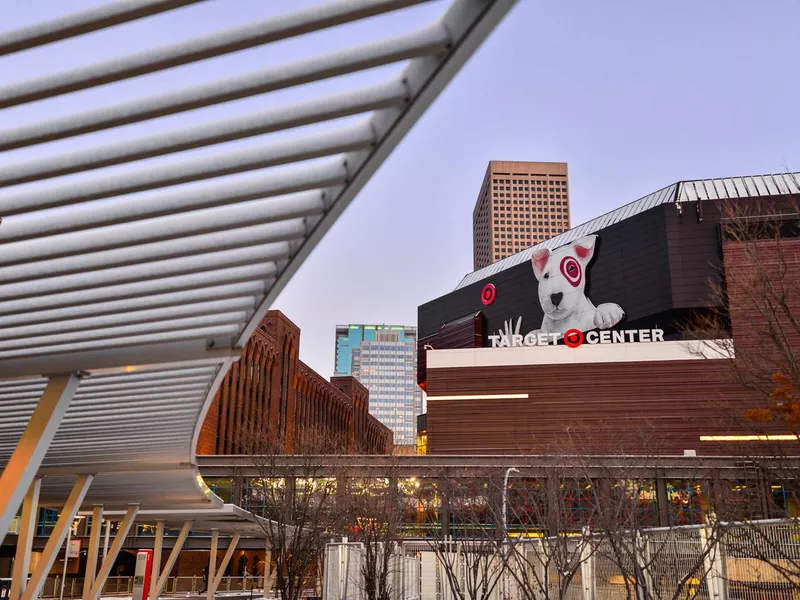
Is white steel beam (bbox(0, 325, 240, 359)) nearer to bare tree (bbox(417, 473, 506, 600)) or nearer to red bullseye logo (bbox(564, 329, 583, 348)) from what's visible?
bare tree (bbox(417, 473, 506, 600))

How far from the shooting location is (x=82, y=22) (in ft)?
14.4

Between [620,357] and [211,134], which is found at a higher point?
[620,357]

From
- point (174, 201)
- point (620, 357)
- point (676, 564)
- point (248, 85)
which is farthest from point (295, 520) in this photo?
point (620, 357)

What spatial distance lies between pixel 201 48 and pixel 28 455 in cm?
719

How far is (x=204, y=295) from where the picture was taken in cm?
829

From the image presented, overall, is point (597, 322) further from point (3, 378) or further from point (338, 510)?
point (3, 378)

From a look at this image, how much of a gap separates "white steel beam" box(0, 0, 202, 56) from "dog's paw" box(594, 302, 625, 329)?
68655 millimetres

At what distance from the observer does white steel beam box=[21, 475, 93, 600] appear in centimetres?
1828

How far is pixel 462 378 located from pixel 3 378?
2165 inches

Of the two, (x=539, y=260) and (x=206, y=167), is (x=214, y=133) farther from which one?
(x=539, y=260)

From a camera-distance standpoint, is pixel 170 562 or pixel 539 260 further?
pixel 539 260

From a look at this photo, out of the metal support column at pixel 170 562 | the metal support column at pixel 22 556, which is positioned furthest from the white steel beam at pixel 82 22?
the metal support column at pixel 170 562

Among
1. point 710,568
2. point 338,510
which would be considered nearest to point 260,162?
point 710,568

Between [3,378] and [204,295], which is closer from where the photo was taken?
[204,295]
